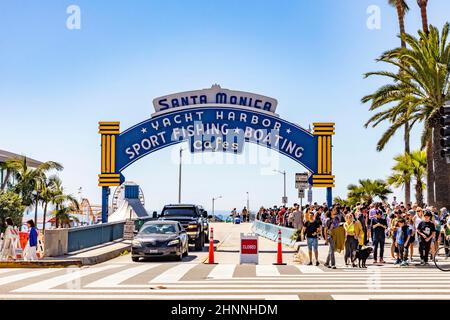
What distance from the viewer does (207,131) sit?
35094 mm

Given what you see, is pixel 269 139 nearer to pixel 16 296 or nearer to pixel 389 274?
pixel 389 274

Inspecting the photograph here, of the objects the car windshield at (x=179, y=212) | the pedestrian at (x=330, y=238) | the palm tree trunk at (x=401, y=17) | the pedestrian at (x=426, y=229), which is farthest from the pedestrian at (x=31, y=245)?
the palm tree trunk at (x=401, y=17)

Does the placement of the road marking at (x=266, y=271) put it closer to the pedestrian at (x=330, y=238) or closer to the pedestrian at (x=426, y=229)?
the pedestrian at (x=330, y=238)

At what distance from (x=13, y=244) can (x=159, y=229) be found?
17.2ft

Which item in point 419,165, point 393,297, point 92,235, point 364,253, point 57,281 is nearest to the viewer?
point 393,297

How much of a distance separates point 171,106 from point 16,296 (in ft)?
77.2

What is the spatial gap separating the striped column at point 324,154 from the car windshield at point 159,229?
40.3 feet

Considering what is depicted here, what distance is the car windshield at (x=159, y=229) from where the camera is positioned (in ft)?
77.5

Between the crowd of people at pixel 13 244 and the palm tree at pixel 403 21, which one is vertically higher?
the palm tree at pixel 403 21

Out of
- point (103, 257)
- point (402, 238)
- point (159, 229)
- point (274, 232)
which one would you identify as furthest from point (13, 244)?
point (274, 232)

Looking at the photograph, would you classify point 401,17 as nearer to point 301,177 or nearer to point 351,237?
point 301,177
